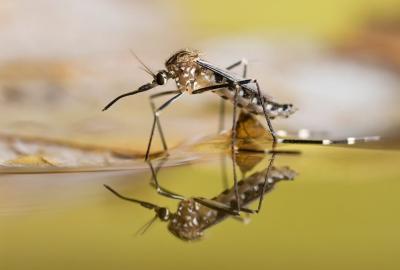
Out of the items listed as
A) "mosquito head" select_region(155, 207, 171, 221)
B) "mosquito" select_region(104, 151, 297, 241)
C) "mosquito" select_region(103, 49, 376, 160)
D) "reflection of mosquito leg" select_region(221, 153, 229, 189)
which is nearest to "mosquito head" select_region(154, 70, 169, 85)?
"mosquito" select_region(103, 49, 376, 160)

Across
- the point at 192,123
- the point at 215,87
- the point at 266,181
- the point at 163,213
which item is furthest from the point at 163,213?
the point at 192,123

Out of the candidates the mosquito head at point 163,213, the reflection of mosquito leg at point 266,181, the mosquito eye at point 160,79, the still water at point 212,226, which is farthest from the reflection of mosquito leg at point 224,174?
the mosquito eye at point 160,79

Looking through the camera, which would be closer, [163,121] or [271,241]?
[271,241]

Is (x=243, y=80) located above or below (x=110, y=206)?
above

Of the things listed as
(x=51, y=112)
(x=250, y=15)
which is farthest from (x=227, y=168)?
(x=250, y=15)

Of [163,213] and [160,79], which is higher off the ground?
[160,79]

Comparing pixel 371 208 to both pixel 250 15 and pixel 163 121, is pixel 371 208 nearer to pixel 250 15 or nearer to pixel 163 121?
pixel 163 121

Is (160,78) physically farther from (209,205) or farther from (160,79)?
(209,205)
